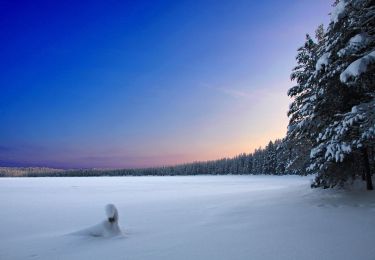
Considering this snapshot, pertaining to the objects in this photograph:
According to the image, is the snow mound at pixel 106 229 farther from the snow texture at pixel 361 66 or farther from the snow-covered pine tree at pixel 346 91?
the snow texture at pixel 361 66

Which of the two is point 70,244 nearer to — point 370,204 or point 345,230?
point 345,230

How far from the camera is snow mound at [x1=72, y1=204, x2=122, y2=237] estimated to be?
8445 mm

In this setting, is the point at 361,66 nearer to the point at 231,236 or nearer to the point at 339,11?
the point at 339,11

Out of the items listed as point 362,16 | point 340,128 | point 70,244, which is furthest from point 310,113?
point 70,244

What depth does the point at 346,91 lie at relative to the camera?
445 inches

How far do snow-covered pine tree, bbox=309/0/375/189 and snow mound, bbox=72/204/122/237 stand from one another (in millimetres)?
6561

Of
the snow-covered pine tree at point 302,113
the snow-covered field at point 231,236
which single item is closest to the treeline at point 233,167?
the snow-covered pine tree at point 302,113

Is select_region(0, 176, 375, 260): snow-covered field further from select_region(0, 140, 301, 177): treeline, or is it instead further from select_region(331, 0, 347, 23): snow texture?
select_region(0, 140, 301, 177): treeline

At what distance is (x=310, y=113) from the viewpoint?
12.5m

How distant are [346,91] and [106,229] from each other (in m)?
9.59

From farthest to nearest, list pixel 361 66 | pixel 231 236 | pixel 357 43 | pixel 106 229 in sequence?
pixel 106 229
pixel 357 43
pixel 231 236
pixel 361 66

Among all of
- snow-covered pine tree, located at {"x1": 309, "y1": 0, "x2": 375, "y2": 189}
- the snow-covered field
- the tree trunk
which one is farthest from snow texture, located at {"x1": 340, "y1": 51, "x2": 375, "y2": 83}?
the tree trunk

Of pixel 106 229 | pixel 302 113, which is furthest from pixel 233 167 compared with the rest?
pixel 106 229

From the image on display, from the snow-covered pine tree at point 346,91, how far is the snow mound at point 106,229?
6561mm
